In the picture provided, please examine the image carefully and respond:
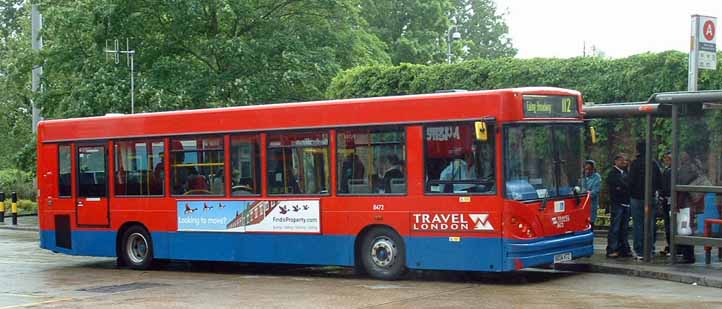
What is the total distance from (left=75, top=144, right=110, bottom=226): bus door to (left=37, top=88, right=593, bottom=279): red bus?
26 millimetres

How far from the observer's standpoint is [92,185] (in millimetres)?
18875

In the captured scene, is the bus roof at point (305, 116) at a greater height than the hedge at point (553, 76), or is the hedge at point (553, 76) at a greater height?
the hedge at point (553, 76)

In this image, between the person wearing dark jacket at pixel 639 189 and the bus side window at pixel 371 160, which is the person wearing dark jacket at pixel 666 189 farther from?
the bus side window at pixel 371 160

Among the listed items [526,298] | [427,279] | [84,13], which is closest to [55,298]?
[427,279]

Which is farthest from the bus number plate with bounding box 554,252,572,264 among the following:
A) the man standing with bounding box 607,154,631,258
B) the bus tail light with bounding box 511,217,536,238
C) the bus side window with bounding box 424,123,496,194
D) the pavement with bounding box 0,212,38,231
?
the pavement with bounding box 0,212,38,231

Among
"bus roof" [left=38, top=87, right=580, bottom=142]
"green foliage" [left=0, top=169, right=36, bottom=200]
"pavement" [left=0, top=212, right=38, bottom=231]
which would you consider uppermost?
"bus roof" [left=38, top=87, right=580, bottom=142]

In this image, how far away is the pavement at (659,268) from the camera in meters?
14.0

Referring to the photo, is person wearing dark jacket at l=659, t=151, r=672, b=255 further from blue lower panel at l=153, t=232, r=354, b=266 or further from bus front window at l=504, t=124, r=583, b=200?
blue lower panel at l=153, t=232, r=354, b=266

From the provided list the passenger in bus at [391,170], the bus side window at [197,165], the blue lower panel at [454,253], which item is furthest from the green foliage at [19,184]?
the blue lower panel at [454,253]

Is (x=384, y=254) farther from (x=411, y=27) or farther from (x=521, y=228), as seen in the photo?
(x=411, y=27)

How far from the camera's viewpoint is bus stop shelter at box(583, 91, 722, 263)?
15.0 meters

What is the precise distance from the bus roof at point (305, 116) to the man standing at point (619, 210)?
188cm

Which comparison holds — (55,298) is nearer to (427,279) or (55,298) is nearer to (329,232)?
(329,232)

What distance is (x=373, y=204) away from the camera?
15281 millimetres
